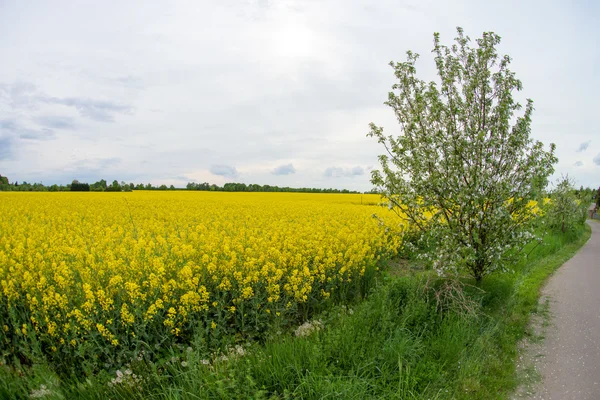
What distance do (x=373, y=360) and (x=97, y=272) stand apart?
463 centimetres

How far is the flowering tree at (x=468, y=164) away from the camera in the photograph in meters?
6.38

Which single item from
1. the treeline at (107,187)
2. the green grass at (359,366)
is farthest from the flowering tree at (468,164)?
the treeline at (107,187)

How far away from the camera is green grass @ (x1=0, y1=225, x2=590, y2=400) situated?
376 centimetres

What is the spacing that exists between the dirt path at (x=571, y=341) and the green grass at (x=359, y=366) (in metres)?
0.42

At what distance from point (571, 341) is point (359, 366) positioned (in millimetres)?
4010

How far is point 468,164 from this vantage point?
645 cm

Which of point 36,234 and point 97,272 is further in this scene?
point 36,234

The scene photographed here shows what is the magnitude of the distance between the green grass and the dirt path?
1.36 ft

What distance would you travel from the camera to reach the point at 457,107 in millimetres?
6520

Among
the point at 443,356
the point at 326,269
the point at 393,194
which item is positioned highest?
the point at 393,194

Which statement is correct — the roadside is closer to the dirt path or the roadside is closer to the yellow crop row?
the dirt path

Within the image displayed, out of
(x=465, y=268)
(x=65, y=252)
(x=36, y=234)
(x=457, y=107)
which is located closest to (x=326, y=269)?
(x=465, y=268)

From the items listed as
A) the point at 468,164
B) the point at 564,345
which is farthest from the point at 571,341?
the point at 468,164

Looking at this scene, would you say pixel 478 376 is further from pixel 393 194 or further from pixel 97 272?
pixel 97 272
